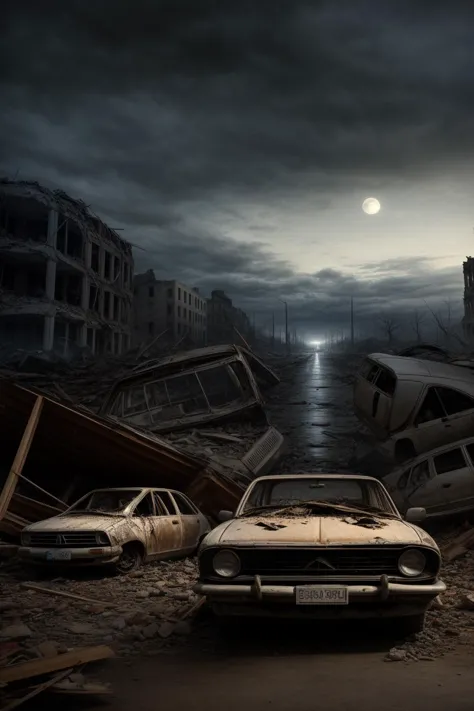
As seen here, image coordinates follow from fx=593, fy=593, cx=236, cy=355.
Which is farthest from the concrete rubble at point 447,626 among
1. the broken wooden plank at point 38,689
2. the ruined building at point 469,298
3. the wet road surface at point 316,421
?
the ruined building at point 469,298

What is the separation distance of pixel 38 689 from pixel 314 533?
2294 mm

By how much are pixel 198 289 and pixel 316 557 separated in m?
82.5

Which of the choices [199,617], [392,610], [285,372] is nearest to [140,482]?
[199,617]

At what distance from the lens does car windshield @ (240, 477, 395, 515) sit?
5.81 m

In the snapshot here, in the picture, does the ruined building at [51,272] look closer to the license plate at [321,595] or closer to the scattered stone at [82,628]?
the scattered stone at [82,628]

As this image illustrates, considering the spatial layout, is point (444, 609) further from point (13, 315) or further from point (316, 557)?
point (13, 315)

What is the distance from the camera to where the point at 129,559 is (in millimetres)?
7961

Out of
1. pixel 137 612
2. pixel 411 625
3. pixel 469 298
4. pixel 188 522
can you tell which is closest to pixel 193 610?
pixel 137 612

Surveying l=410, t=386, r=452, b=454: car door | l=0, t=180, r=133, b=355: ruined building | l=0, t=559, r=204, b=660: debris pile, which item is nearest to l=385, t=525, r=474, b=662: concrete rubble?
l=0, t=559, r=204, b=660: debris pile

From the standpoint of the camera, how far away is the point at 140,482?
37.4 feet

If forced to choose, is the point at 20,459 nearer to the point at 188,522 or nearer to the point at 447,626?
the point at 188,522

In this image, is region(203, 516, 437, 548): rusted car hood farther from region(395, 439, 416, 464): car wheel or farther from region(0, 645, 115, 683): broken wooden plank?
region(395, 439, 416, 464): car wheel

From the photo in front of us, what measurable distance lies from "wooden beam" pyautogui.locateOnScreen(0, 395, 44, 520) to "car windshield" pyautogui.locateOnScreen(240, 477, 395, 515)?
4.55 meters

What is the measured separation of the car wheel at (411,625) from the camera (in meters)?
4.67
